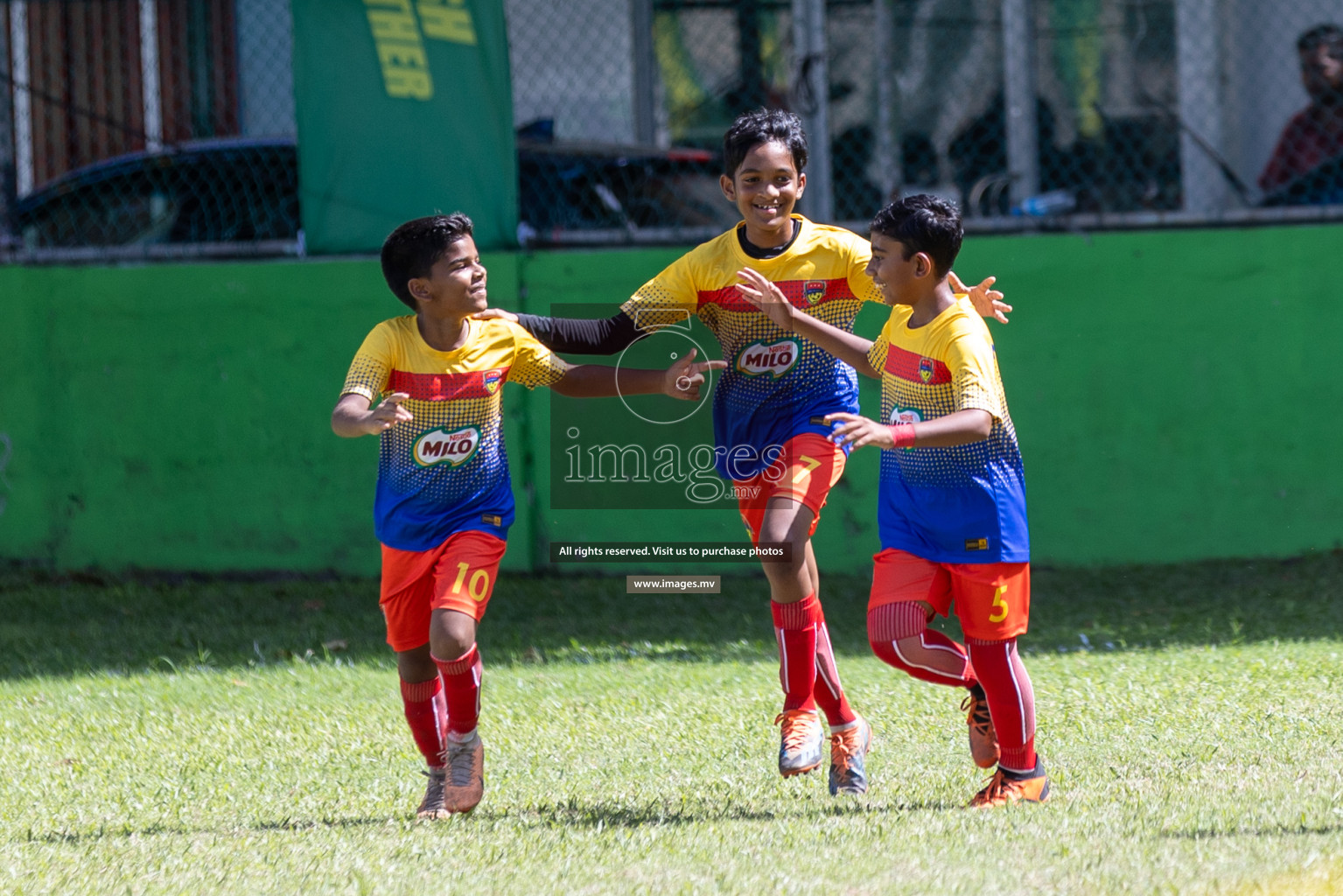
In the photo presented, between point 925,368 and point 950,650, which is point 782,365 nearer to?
point 925,368

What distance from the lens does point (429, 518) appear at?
401cm

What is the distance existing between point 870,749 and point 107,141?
35.5 feet

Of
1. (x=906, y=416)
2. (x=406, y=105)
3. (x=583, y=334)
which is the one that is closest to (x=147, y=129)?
(x=406, y=105)

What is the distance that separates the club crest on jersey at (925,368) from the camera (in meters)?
3.78

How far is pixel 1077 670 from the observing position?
5.71 m

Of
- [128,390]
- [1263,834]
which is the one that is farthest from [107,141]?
[1263,834]

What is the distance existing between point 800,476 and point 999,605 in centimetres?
76

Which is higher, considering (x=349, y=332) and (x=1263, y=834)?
(x=349, y=332)

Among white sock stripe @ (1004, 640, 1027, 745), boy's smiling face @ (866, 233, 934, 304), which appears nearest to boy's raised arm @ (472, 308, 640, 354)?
boy's smiling face @ (866, 233, 934, 304)

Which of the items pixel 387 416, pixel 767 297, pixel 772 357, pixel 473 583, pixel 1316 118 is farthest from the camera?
pixel 1316 118

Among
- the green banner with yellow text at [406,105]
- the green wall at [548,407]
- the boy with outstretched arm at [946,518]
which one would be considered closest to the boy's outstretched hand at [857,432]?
the boy with outstretched arm at [946,518]

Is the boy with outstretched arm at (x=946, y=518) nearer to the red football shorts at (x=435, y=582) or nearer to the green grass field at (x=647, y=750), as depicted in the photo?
the green grass field at (x=647, y=750)

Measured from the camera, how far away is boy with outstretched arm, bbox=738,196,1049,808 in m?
3.75

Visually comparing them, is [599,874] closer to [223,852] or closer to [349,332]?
[223,852]
